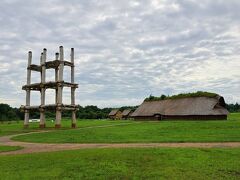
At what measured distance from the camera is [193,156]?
47.6ft

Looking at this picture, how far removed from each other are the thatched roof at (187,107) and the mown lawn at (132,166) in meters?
46.4

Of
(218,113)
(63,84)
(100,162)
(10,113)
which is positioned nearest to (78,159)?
(100,162)

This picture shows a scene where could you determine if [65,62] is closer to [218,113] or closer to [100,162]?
[218,113]

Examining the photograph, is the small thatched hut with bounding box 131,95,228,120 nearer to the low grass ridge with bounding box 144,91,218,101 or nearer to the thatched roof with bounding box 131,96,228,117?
the thatched roof with bounding box 131,96,228,117

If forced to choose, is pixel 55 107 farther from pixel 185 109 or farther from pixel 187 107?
pixel 187 107

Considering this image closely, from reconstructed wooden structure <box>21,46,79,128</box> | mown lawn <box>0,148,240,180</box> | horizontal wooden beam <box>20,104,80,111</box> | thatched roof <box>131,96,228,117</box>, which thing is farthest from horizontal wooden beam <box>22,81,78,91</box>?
mown lawn <box>0,148,240,180</box>

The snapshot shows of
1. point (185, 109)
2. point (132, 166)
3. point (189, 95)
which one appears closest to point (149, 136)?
point (132, 166)

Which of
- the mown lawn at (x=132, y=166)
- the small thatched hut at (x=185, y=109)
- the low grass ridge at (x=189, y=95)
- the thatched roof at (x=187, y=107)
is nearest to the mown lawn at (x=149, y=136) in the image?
the mown lawn at (x=132, y=166)

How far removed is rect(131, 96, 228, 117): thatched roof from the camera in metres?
60.9

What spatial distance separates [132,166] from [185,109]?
53.9m

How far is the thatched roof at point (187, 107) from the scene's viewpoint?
60.9 metres

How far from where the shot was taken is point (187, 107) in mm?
65125

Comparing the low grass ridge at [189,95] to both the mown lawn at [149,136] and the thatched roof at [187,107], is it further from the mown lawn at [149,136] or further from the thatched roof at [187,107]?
the mown lawn at [149,136]

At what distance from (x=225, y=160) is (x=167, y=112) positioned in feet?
182
